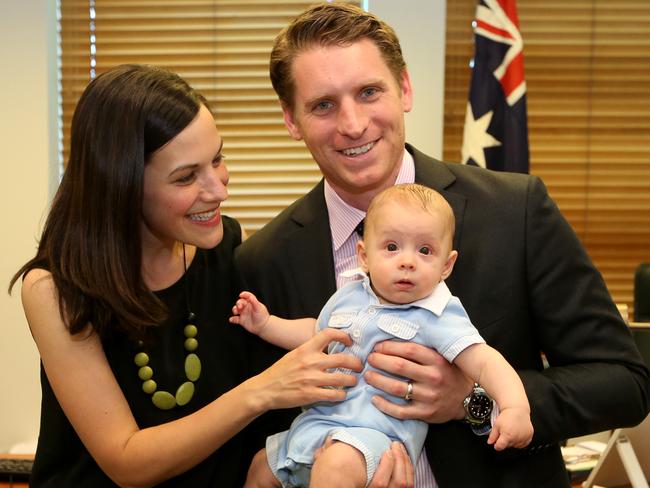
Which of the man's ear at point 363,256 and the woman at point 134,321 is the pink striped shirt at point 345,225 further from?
the woman at point 134,321

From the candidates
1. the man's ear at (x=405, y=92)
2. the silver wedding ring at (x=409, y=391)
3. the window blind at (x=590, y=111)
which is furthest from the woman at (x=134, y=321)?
the window blind at (x=590, y=111)

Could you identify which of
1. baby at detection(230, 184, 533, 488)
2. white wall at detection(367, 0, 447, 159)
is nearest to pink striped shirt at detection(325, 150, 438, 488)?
baby at detection(230, 184, 533, 488)

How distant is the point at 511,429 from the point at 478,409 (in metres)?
0.26

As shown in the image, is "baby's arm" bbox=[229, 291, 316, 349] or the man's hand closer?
the man's hand

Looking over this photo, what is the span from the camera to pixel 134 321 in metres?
2.09

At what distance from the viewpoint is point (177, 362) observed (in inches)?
88.4

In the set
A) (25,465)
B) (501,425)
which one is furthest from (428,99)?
(501,425)

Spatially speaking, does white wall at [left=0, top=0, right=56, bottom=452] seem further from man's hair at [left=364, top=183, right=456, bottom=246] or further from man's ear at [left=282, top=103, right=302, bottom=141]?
man's hair at [left=364, top=183, right=456, bottom=246]

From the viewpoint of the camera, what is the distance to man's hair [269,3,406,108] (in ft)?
7.46

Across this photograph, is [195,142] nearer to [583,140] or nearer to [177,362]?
[177,362]

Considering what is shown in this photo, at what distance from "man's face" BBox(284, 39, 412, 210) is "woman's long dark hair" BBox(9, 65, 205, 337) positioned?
33 cm

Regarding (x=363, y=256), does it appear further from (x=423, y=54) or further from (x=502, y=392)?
(x=423, y=54)

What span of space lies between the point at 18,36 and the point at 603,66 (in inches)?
142

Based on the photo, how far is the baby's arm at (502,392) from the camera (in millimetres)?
1770
